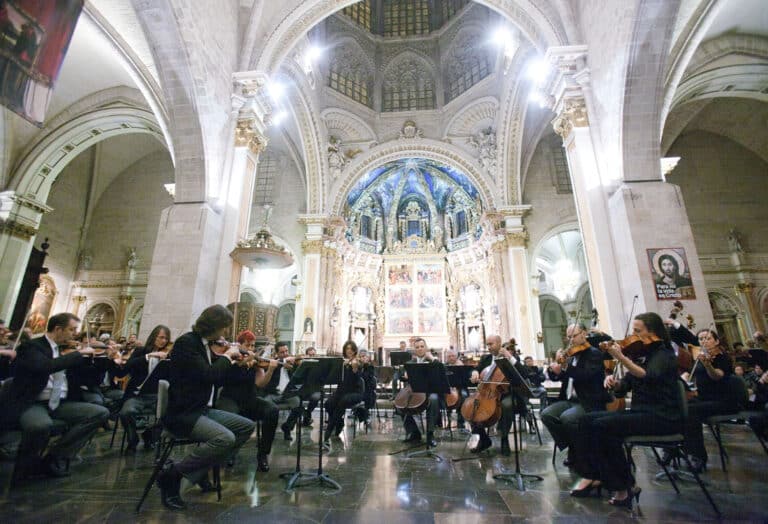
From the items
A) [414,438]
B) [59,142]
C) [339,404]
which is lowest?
[414,438]

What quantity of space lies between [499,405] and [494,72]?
16316 mm

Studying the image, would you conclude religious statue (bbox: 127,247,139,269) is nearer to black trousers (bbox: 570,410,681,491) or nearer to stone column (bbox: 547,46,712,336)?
stone column (bbox: 547,46,712,336)

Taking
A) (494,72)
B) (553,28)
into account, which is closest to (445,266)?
(494,72)

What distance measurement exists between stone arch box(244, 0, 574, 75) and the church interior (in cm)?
7

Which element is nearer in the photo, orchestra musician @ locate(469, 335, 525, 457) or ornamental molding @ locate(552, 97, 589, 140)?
orchestra musician @ locate(469, 335, 525, 457)

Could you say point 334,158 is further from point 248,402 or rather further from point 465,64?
point 248,402

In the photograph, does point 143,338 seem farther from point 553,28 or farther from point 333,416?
point 553,28

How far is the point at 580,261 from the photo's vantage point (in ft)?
67.9

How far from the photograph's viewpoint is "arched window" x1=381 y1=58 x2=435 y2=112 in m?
19.6

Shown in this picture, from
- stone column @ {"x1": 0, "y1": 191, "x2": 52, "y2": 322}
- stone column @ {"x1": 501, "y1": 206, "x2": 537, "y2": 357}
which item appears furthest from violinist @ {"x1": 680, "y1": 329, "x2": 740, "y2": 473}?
stone column @ {"x1": 0, "y1": 191, "x2": 52, "y2": 322}

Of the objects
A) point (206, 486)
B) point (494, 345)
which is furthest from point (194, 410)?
point (494, 345)

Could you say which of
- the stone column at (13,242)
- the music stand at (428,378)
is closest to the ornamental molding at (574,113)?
the music stand at (428,378)

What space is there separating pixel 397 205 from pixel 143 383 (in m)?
18.7

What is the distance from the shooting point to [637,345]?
9.86 feet
